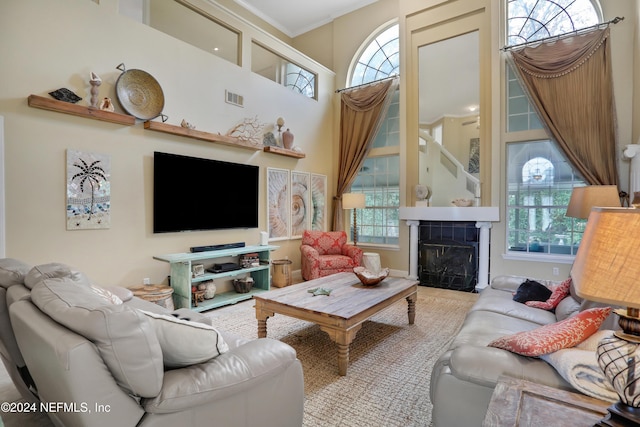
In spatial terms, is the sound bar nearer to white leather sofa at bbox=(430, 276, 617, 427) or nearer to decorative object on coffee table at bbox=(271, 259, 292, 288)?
decorative object on coffee table at bbox=(271, 259, 292, 288)

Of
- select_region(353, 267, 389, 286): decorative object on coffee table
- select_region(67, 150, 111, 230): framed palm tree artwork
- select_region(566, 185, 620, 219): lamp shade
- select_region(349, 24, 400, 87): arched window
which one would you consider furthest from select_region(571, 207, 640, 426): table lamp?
select_region(349, 24, 400, 87): arched window

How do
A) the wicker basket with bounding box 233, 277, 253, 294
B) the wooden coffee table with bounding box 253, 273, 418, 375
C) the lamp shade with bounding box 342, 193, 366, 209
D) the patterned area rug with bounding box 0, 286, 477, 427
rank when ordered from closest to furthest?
the patterned area rug with bounding box 0, 286, 477, 427 < the wooden coffee table with bounding box 253, 273, 418, 375 < the wicker basket with bounding box 233, 277, 253, 294 < the lamp shade with bounding box 342, 193, 366, 209

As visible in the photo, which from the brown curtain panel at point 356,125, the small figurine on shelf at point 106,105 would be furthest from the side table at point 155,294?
the brown curtain panel at point 356,125

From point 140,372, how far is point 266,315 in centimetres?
173

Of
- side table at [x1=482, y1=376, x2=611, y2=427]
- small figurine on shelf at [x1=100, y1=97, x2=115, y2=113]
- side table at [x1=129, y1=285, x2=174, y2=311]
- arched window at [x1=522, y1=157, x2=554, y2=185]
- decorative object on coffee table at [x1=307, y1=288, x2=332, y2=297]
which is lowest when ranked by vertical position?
side table at [x1=129, y1=285, x2=174, y2=311]

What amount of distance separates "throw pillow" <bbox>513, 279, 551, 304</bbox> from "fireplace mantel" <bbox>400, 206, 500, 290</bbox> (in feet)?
7.19

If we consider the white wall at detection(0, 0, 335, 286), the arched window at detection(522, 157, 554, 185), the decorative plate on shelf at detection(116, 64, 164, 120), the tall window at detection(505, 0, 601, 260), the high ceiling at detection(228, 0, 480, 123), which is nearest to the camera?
the white wall at detection(0, 0, 335, 286)

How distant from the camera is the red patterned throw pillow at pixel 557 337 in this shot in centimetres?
135

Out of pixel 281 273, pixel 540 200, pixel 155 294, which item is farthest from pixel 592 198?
pixel 155 294

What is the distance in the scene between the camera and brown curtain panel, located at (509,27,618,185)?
4.09m

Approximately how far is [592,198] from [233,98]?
442 cm

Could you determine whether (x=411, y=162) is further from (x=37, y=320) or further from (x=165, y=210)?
(x=37, y=320)

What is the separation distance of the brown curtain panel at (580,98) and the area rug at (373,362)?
8.36 ft

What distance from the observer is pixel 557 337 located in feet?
4.48
